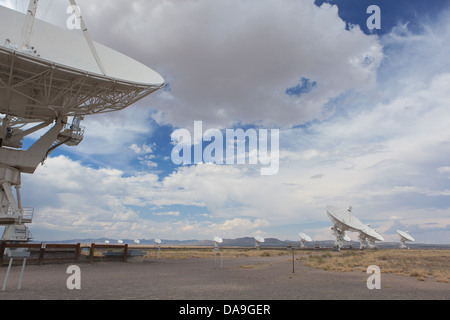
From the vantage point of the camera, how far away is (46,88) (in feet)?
70.0

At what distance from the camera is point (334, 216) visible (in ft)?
176

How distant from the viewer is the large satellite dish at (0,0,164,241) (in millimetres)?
20547

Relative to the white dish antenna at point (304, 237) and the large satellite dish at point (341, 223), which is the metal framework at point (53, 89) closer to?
the large satellite dish at point (341, 223)

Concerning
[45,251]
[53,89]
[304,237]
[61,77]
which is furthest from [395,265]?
[304,237]

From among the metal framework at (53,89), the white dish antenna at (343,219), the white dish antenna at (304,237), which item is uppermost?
the metal framework at (53,89)

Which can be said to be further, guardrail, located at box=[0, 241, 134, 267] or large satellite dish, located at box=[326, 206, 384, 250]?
large satellite dish, located at box=[326, 206, 384, 250]

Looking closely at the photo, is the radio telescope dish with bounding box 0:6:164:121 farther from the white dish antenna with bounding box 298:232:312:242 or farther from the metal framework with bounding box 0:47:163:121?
the white dish antenna with bounding box 298:232:312:242

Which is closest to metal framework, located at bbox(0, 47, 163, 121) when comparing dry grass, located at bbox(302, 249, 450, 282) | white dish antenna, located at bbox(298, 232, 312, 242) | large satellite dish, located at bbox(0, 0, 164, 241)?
large satellite dish, located at bbox(0, 0, 164, 241)

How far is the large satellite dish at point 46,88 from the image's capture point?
2055 cm

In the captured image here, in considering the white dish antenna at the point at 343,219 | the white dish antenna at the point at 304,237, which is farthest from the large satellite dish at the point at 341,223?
the white dish antenna at the point at 304,237

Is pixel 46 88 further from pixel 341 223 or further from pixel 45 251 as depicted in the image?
pixel 341 223

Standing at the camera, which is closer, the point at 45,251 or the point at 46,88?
the point at 46,88
